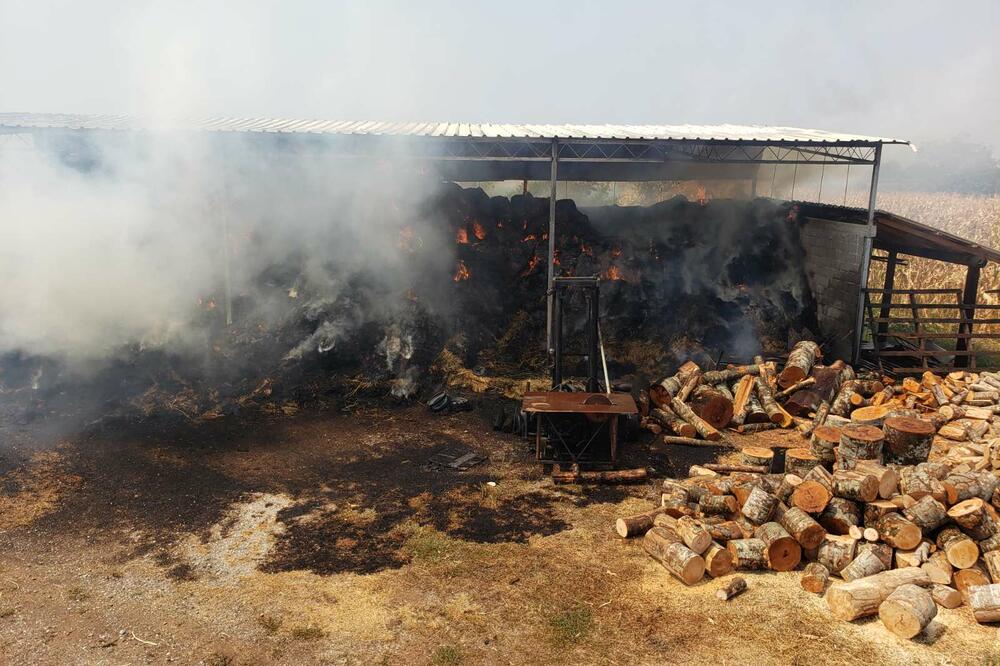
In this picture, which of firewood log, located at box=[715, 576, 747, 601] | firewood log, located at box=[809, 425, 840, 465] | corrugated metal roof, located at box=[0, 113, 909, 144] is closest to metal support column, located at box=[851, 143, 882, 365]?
corrugated metal roof, located at box=[0, 113, 909, 144]

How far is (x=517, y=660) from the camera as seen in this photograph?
6.75 m

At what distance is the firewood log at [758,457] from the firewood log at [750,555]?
2665 millimetres

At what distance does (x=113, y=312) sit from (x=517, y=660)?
501 inches

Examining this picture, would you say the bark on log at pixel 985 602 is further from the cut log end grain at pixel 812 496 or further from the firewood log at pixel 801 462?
the firewood log at pixel 801 462

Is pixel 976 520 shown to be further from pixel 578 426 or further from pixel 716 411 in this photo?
pixel 716 411

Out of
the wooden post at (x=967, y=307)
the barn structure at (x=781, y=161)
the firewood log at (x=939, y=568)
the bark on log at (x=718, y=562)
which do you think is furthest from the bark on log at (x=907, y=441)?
the wooden post at (x=967, y=307)

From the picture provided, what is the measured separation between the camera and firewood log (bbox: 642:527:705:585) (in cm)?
795

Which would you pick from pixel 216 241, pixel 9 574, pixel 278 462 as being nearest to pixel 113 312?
pixel 216 241

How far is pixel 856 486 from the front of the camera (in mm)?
8352

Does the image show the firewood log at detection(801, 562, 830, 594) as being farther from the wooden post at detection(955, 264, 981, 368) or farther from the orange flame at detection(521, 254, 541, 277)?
the orange flame at detection(521, 254, 541, 277)

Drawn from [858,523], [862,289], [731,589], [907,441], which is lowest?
[731,589]

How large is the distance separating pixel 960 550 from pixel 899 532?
2.12 feet

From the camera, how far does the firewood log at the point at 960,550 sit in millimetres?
7668

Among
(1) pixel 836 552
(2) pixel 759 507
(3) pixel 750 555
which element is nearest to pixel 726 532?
(3) pixel 750 555
